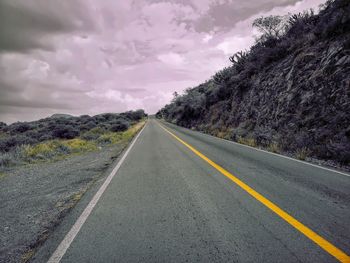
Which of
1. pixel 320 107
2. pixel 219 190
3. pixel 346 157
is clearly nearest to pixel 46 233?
pixel 219 190

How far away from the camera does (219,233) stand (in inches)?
125

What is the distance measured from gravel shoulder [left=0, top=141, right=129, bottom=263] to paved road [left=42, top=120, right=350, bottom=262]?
24.0 inches

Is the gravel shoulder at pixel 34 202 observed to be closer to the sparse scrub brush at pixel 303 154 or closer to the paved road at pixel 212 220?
the paved road at pixel 212 220

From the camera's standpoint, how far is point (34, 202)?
4.91 meters

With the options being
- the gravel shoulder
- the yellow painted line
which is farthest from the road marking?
the yellow painted line

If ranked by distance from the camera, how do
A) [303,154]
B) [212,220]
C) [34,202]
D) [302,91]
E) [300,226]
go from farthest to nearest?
[302,91] → [303,154] → [34,202] → [212,220] → [300,226]

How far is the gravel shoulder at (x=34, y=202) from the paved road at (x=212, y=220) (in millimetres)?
609

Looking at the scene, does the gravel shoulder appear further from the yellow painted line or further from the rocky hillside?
the rocky hillside

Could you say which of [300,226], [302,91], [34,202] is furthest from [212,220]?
[302,91]

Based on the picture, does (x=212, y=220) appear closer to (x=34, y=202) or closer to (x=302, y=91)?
(x=34, y=202)

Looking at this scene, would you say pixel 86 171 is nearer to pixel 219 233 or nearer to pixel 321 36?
pixel 219 233

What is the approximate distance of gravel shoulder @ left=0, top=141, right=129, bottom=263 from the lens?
10.5 ft

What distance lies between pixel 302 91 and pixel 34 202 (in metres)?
13.3

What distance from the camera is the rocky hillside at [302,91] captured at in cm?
977
